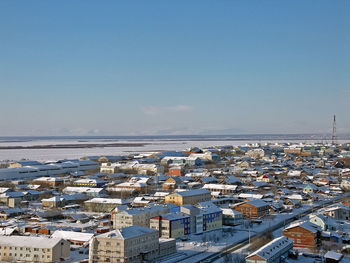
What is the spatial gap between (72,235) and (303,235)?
798 cm

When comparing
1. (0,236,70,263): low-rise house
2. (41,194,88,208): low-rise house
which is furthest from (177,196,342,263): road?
(41,194,88,208): low-rise house

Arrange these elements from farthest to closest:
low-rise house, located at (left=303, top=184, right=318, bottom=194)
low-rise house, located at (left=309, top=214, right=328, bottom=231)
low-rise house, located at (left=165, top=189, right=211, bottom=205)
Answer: low-rise house, located at (left=303, top=184, right=318, bottom=194) → low-rise house, located at (left=165, top=189, right=211, bottom=205) → low-rise house, located at (left=309, top=214, right=328, bottom=231)

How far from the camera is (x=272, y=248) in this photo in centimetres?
1224

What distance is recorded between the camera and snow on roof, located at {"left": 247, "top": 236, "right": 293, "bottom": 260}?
11.6 m

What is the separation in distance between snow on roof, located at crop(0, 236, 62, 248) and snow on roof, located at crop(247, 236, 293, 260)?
19.2 feet

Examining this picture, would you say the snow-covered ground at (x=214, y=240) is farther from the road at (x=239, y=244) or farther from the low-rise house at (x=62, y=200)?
the low-rise house at (x=62, y=200)

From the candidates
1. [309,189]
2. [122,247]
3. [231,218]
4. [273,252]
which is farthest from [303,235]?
[309,189]

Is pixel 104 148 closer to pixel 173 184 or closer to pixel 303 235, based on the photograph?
pixel 173 184

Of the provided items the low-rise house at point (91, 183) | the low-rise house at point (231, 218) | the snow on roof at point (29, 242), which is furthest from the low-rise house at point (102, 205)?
the low-rise house at point (91, 183)

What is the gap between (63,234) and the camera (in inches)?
592

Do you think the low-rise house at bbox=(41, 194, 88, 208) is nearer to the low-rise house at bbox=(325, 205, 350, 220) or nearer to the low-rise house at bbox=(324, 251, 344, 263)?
the low-rise house at bbox=(325, 205, 350, 220)

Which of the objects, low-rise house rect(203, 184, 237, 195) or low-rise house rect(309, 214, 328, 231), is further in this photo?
low-rise house rect(203, 184, 237, 195)

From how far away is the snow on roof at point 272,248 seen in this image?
38.2 ft

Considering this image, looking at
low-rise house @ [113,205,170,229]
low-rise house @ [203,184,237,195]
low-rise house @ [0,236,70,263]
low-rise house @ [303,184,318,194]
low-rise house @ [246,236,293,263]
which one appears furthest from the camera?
low-rise house @ [203,184,237,195]
